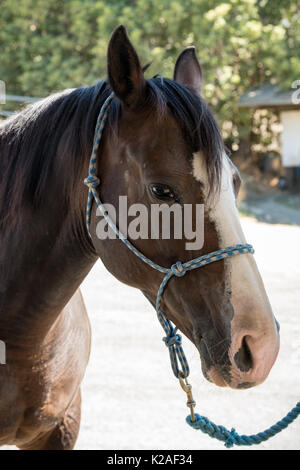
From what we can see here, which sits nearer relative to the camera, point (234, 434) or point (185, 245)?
point (185, 245)

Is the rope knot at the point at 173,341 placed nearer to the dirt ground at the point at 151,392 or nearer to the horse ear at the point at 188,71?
the dirt ground at the point at 151,392

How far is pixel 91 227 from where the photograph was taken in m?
1.46

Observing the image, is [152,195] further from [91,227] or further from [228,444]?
[228,444]

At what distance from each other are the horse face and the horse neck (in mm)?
144

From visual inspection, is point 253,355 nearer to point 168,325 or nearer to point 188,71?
point 168,325

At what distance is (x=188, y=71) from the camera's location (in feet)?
5.96

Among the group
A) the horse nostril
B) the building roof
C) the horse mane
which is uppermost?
the building roof

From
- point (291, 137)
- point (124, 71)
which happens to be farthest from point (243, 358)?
point (291, 137)

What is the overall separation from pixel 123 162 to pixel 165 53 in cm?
1094

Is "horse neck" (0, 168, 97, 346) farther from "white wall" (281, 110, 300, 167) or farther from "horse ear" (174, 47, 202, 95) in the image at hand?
"white wall" (281, 110, 300, 167)

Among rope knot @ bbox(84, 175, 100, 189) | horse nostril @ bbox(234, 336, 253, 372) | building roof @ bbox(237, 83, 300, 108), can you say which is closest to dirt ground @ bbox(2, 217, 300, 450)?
horse nostril @ bbox(234, 336, 253, 372)

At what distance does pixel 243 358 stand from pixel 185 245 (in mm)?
329

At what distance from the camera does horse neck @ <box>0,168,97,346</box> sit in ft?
5.03
